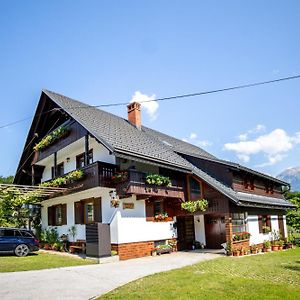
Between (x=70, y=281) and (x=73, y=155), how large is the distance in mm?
11775

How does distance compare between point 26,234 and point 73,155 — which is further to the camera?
point 73,155

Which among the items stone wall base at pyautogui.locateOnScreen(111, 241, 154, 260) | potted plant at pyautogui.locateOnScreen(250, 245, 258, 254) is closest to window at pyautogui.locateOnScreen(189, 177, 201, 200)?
stone wall base at pyautogui.locateOnScreen(111, 241, 154, 260)

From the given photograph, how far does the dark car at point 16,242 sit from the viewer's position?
16156 mm

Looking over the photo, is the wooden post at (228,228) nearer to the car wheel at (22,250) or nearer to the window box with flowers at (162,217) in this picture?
the window box with flowers at (162,217)

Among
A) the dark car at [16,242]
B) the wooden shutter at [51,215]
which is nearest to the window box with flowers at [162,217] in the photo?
the dark car at [16,242]

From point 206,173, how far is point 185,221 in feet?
10.4

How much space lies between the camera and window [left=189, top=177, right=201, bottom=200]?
18.9 metres

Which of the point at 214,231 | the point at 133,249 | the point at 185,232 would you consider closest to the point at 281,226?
the point at 214,231

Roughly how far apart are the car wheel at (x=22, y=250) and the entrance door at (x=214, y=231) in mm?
10080

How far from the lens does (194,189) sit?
19219 millimetres

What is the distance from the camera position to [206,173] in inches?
783

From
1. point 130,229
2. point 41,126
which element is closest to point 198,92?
point 130,229

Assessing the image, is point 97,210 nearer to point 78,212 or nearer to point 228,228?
point 78,212

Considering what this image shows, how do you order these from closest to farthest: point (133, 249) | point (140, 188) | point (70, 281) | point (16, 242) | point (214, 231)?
1. point (70, 281)
2. point (140, 188)
3. point (16, 242)
4. point (133, 249)
5. point (214, 231)
